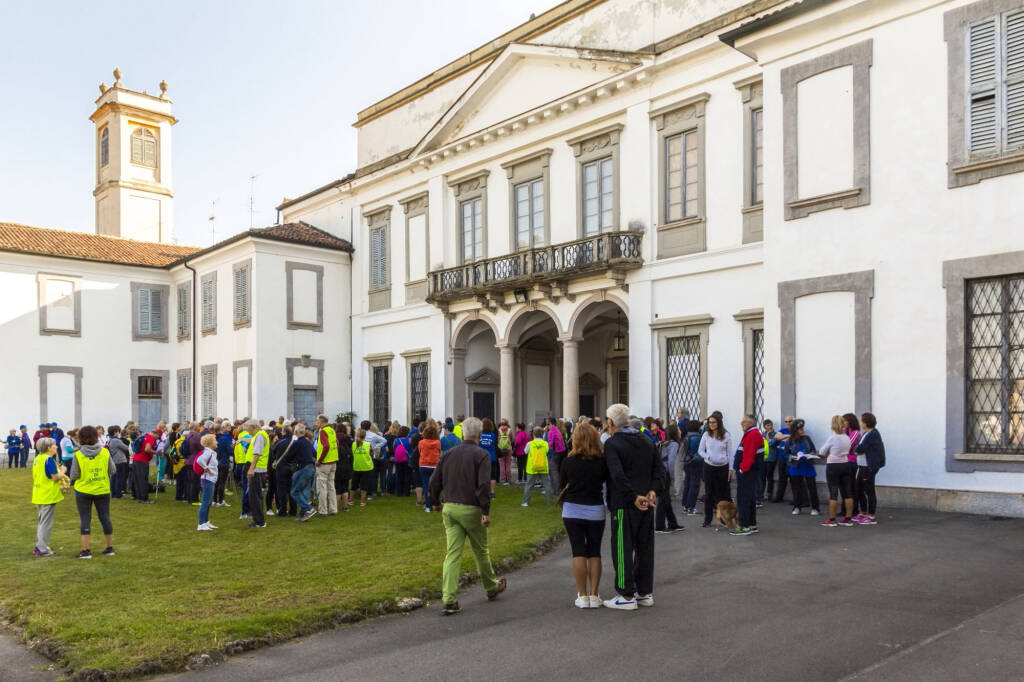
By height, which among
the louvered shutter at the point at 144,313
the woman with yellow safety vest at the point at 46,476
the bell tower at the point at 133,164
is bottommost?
the woman with yellow safety vest at the point at 46,476

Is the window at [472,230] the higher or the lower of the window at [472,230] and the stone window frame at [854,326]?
the higher

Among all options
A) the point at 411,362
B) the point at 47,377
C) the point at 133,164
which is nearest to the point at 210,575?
the point at 411,362

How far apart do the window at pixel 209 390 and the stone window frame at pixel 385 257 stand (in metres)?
6.82

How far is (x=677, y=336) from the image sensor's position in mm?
20547

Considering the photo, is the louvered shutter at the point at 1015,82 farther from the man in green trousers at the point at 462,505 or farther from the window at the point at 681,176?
the man in green trousers at the point at 462,505

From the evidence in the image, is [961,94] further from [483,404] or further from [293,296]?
[293,296]

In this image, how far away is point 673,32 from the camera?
2166cm

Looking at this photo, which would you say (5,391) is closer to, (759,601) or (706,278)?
(706,278)

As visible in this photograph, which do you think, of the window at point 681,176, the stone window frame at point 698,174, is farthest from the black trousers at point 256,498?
the window at point 681,176

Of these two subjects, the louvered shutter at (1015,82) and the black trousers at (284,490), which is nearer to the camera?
the louvered shutter at (1015,82)

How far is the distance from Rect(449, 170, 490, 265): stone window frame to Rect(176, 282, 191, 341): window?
44.0 feet

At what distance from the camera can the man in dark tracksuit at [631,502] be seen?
26.1 ft

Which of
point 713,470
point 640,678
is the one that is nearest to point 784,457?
point 713,470

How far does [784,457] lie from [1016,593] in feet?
22.8
